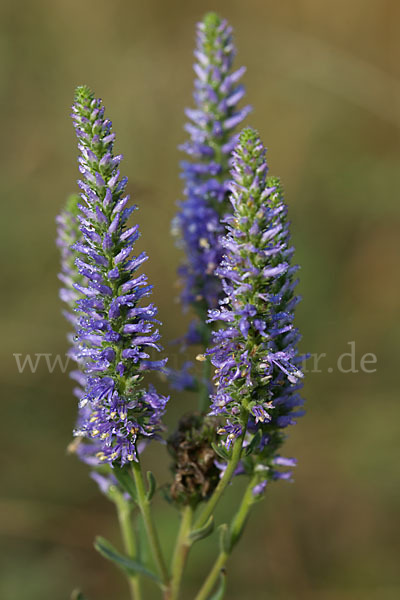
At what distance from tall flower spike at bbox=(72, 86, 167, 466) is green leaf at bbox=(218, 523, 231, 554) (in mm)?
986

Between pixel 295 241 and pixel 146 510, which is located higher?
pixel 295 241

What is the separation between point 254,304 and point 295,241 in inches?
330

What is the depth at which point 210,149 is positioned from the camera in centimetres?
577

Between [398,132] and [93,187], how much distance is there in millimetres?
11125

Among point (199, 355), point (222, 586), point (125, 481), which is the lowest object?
point (222, 586)

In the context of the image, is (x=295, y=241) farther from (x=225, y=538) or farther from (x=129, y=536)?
(x=225, y=538)

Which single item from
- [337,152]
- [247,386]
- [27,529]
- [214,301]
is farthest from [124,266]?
[337,152]

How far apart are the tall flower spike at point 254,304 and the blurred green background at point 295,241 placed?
3.23 m

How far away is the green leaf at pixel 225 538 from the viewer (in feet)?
14.4

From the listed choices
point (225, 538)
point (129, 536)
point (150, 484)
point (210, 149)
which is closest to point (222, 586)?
point (225, 538)

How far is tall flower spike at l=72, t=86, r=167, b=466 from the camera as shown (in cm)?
360

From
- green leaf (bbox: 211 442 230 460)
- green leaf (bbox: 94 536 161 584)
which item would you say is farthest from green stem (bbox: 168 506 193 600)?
green leaf (bbox: 211 442 230 460)

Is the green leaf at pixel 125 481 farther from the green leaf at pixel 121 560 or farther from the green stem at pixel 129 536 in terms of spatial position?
the green stem at pixel 129 536

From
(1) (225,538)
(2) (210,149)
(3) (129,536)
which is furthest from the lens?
(2) (210,149)
